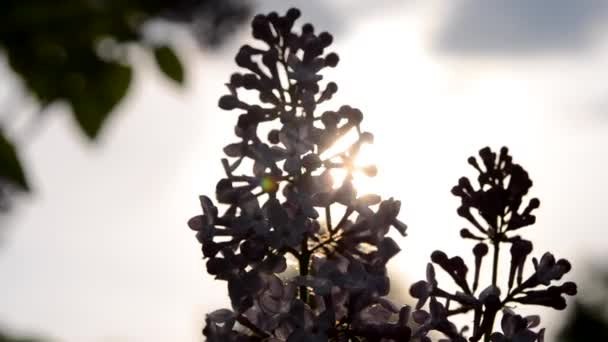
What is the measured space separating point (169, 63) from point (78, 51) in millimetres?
565

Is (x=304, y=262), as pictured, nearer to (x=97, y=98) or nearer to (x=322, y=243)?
(x=322, y=243)

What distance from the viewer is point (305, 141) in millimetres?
2984

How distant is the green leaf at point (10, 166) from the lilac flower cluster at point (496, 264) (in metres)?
1.11

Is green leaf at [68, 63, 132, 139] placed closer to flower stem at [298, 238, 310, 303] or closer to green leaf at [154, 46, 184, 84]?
green leaf at [154, 46, 184, 84]

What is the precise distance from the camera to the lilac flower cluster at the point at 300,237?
285 cm

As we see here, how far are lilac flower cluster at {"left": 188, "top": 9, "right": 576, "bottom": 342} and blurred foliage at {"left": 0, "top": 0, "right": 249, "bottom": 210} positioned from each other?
0.41 meters

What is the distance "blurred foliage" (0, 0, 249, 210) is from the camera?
9.70 feet

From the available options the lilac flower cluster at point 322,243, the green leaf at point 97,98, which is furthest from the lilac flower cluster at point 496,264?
the green leaf at point 97,98

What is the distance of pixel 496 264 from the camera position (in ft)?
9.95

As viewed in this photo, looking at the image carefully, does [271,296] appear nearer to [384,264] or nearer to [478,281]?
[384,264]

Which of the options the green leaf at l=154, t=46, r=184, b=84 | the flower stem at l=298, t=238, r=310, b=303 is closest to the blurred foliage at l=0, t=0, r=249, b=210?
the green leaf at l=154, t=46, r=184, b=84

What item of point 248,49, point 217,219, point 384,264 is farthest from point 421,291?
point 248,49

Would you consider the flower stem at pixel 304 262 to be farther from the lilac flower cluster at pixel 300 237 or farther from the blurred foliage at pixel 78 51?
the blurred foliage at pixel 78 51

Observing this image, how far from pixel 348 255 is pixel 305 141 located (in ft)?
1.09
